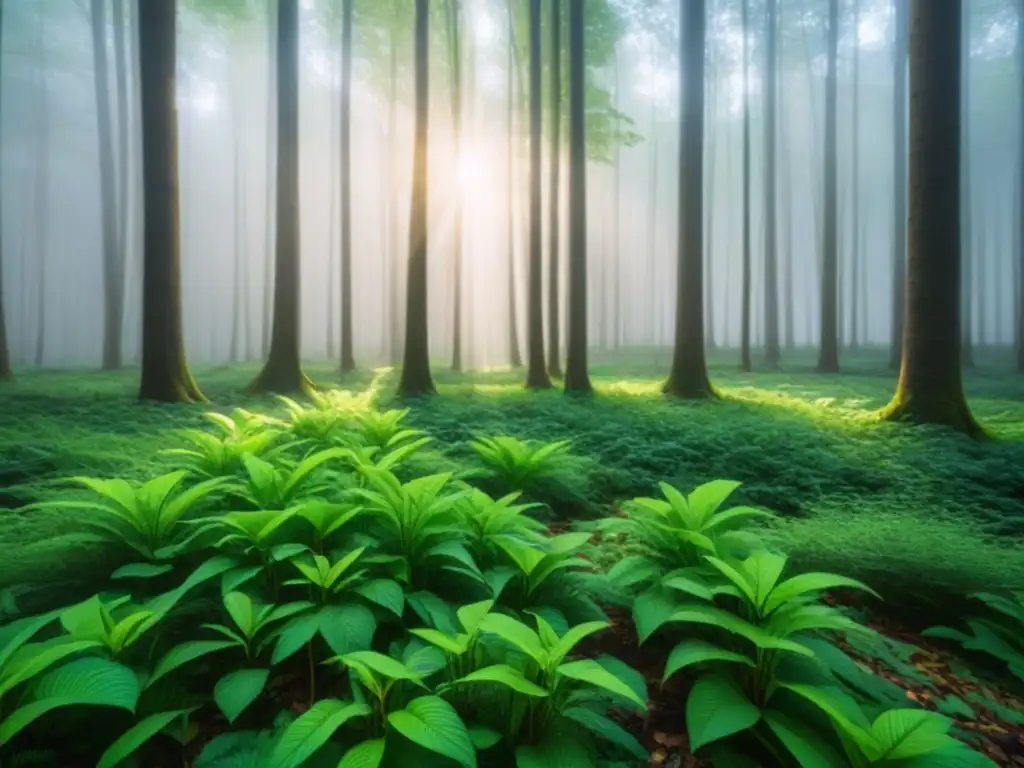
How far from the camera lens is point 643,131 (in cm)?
3666

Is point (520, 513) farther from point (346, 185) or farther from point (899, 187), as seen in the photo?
point (899, 187)

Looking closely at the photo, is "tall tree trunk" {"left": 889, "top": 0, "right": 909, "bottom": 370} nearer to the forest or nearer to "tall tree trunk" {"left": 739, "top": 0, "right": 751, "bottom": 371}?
the forest

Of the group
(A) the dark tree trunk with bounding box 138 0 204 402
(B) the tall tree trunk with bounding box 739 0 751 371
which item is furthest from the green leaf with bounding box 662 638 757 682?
(B) the tall tree trunk with bounding box 739 0 751 371

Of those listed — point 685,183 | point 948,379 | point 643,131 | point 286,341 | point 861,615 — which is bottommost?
point 861,615

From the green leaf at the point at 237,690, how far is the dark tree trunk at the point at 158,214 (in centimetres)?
840

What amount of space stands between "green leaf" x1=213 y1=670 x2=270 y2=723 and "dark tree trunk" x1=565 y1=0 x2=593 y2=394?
10.3 meters

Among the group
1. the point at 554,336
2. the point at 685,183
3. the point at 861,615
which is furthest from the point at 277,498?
the point at 554,336

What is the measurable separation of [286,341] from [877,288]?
2660 inches

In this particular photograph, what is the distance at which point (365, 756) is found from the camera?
6.04ft

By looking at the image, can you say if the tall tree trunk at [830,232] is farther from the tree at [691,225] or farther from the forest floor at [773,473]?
the tree at [691,225]

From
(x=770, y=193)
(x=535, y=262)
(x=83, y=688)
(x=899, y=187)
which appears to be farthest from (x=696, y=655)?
(x=770, y=193)

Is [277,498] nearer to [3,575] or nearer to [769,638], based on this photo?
[3,575]

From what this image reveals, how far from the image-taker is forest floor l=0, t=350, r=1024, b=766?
3.01 m

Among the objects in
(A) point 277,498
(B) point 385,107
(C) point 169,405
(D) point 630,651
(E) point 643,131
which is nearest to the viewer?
(D) point 630,651
